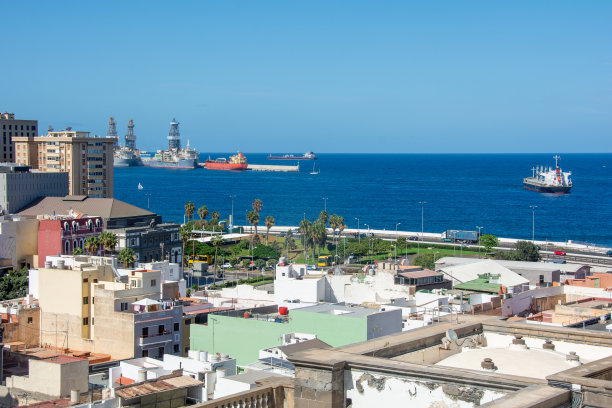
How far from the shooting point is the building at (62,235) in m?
58.1

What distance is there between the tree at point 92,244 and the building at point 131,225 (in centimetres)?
788

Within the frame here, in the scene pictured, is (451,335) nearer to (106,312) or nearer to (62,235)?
(106,312)

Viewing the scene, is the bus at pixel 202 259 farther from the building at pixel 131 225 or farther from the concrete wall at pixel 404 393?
the concrete wall at pixel 404 393

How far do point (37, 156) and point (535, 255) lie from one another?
68.0 metres

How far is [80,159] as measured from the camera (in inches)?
3996

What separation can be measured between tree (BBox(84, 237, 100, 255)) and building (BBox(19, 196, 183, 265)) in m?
7.88

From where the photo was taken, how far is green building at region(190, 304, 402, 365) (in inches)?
1065

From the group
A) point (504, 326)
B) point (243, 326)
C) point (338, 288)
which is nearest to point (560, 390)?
point (504, 326)

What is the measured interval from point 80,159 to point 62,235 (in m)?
45.1

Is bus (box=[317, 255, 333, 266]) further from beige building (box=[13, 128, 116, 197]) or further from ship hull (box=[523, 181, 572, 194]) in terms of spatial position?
ship hull (box=[523, 181, 572, 194])

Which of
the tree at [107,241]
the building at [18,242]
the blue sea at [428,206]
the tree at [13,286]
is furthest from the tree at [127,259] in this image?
the blue sea at [428,206]

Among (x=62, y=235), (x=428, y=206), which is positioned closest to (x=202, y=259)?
(x=62, y=235)

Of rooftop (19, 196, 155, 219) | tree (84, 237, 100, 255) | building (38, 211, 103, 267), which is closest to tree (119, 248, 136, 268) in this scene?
tree (84, 237, 100, 255)

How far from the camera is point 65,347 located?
32.9m
